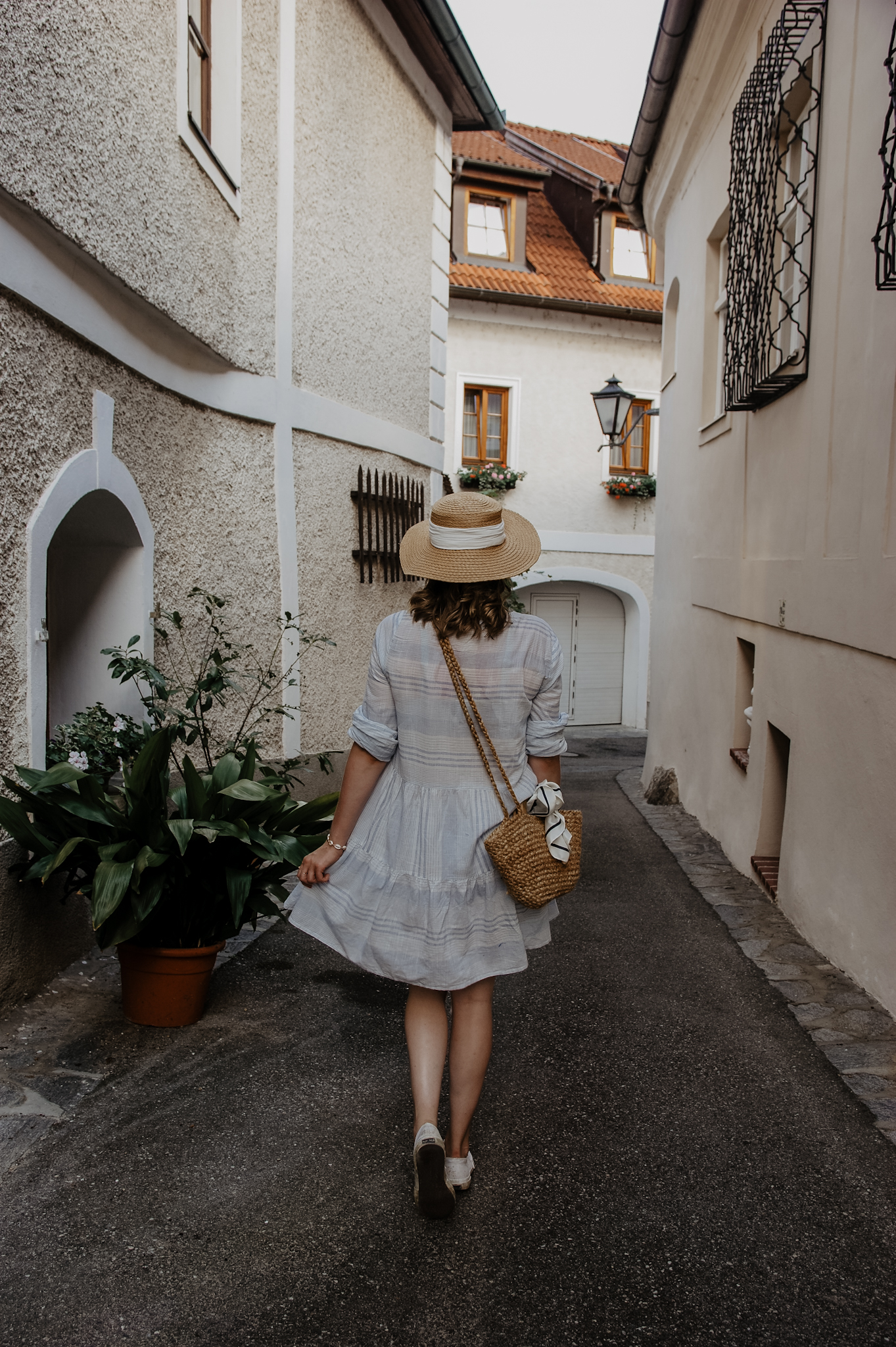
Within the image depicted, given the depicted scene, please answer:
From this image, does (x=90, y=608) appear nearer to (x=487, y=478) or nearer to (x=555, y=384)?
(x=487, y=478)

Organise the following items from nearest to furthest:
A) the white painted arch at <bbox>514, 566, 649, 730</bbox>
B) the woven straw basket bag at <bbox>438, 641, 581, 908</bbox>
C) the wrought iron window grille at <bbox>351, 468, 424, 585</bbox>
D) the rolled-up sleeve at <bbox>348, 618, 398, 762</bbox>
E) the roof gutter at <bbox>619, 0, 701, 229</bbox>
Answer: the woven straw basket bag at <bbox>438, 641, 581, 908</bbox>
the rolled-up sleeve at <bbox>348, 618, 398, 762</bbox>
the roof gutter at <bbox>619, 0, 701, 229</bbox>
the wrought iron window grille at <bbox>351, 468, 424, 585</bbox>
the white painted arch at <bbox>514, 566, 649, 730</bbox>

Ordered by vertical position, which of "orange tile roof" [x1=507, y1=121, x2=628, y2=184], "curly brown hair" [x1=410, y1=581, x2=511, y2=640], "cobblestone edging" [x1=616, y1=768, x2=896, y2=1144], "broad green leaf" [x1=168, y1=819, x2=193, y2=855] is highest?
"orange tile roof" [x1=507, y1=121, x2=628, y2=184]

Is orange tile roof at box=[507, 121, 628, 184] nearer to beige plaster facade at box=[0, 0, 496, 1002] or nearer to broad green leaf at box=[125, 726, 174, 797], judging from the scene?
beige plaster facade at box=[0, 0, 496, 1002]

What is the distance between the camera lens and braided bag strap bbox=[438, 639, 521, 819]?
2.66 metres

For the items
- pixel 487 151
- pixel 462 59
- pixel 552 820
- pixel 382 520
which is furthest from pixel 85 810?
pixel 487 151

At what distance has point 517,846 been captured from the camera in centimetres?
265

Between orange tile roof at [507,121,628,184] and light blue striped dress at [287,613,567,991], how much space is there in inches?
705

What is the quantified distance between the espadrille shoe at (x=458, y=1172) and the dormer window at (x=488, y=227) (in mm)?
15547

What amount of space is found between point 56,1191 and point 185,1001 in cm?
104

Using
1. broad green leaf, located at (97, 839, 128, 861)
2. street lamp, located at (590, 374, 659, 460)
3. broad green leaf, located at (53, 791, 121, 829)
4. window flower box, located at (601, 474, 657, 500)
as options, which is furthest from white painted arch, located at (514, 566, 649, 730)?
broad green leaf, located at (97, 839, 128, 861)

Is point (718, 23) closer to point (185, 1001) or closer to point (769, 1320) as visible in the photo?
point (185, 1001)

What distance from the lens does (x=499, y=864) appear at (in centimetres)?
264

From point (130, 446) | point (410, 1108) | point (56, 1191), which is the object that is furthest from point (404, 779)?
point (130, 446)

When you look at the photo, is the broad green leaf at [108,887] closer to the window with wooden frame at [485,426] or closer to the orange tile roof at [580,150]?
the window with wooden frame at [485,426]
